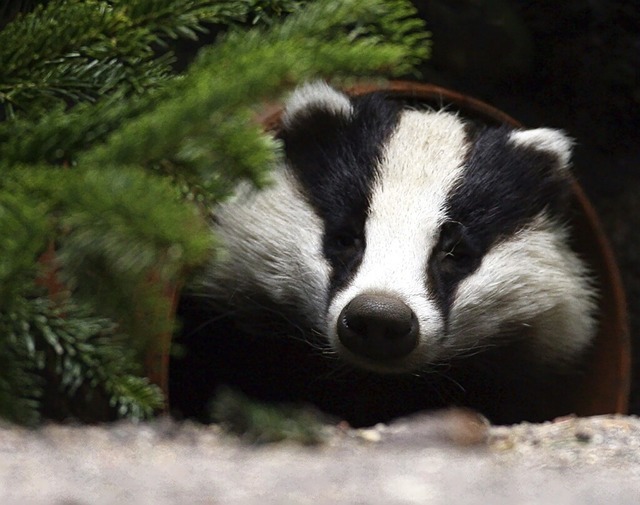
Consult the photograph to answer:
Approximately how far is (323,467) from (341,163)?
1377 mm

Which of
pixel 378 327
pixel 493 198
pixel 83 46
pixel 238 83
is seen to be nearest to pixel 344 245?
pixel 378 327

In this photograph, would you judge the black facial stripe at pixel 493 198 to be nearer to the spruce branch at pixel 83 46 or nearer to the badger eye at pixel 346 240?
the badger eye at pixel 346 240

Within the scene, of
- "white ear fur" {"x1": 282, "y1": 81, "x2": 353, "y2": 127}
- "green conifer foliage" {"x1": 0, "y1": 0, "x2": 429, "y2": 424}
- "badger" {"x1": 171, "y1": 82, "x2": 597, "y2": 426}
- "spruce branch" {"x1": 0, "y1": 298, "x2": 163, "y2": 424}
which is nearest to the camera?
"green conifer foliage" {"x1": 0, "y1": 0, "x2": 429, "y2": 424}

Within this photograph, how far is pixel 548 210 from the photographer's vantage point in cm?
285

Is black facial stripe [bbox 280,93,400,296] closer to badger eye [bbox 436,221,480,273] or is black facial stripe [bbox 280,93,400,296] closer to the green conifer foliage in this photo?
badger eye [bbox 436,221,480,273]

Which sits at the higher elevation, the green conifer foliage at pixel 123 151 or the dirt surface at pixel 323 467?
the green conifer foliage at pixel 123 151

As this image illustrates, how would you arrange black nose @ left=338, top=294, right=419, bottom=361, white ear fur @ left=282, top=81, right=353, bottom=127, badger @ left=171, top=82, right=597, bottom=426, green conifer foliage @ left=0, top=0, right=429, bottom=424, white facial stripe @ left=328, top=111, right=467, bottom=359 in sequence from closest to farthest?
green conifer foliage @ left=0, top=0, right=429, bottom=424 → black nose @ left=338, top=294, right=419, bottom=361 → white facial stripe @ left=328, top=111, right=467, bottom=359 → badger @ left=171, top=82, right=597, bottom=426 → white ear fur @ left=282, top=81, right=353, bottom=127

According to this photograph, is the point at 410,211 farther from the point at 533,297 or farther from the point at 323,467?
the point at 323,467

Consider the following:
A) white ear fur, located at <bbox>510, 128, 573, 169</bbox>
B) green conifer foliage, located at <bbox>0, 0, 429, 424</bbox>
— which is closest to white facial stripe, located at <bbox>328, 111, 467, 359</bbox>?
A: white ear fur, located at <bbox>510, 128, 573, 169</bbox>

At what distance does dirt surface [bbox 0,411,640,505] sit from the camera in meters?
1.19

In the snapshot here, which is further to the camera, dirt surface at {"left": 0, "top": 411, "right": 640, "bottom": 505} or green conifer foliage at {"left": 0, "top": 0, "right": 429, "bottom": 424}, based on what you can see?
green conifer foliage at {"left": 0, "top": 0, "right": 429, "bottom": 424}

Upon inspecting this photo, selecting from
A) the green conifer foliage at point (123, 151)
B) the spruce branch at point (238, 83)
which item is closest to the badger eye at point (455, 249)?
the green conifer foliage at point (123, 151)

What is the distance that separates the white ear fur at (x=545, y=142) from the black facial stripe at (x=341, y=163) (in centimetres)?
35

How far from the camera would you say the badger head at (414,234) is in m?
2.41
